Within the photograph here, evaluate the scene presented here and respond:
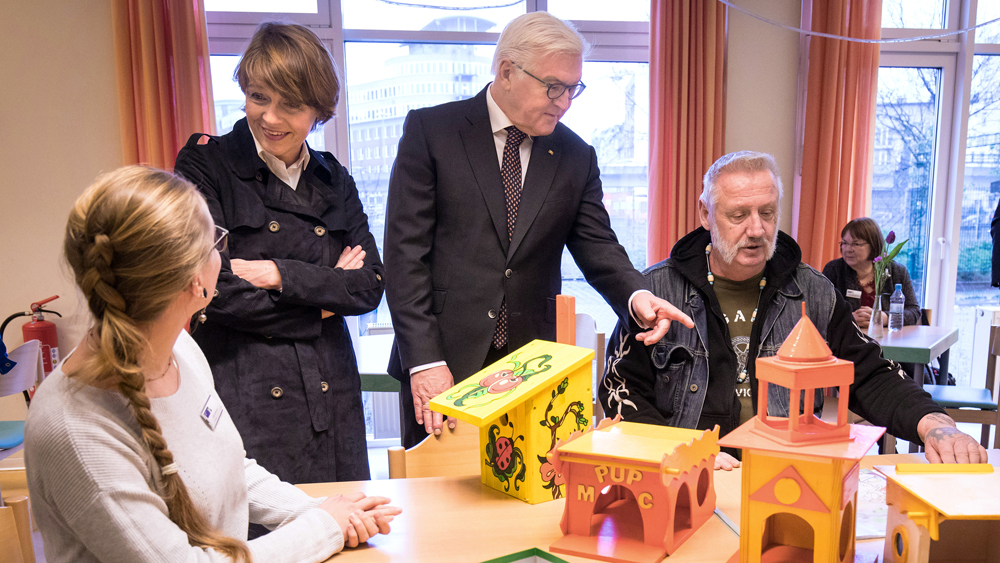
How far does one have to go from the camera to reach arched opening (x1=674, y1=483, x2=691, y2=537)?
1.10 metres

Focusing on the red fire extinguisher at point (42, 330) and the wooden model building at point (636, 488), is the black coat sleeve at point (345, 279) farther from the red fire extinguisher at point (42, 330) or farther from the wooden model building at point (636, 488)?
the red fire extinguisher at point (42, 330)

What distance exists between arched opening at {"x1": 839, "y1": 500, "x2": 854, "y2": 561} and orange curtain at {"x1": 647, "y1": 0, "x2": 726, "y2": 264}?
3355mm

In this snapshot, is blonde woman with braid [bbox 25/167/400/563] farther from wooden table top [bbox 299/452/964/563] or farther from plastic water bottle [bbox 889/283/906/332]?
plastic water bottle [bbox 889/283/906/332]

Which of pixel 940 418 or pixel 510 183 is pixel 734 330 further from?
pixel 510 183

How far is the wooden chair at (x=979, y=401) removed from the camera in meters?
2.92

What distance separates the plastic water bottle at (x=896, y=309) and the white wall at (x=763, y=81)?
129 centimetres

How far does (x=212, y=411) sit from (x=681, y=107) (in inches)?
147

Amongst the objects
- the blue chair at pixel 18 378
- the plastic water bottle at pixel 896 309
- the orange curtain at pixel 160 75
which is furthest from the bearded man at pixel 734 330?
the orange curtain at pixel 160 75

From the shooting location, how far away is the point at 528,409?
1206 millimetres

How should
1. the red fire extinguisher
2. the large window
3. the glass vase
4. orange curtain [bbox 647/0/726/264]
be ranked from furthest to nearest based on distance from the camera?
the large window, orange curtain [bbox 647/0/726/264], the red fire extinguisher, the glass vase

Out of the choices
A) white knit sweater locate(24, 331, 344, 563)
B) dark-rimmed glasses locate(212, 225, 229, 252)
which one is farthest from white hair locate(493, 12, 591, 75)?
white knit sweater locate(24, 331, 344, 563)

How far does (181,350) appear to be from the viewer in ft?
3.61

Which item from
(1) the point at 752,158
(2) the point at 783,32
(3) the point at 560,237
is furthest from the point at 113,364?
(2) the point at 783,32

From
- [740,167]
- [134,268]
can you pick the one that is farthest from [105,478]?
[740,167]
